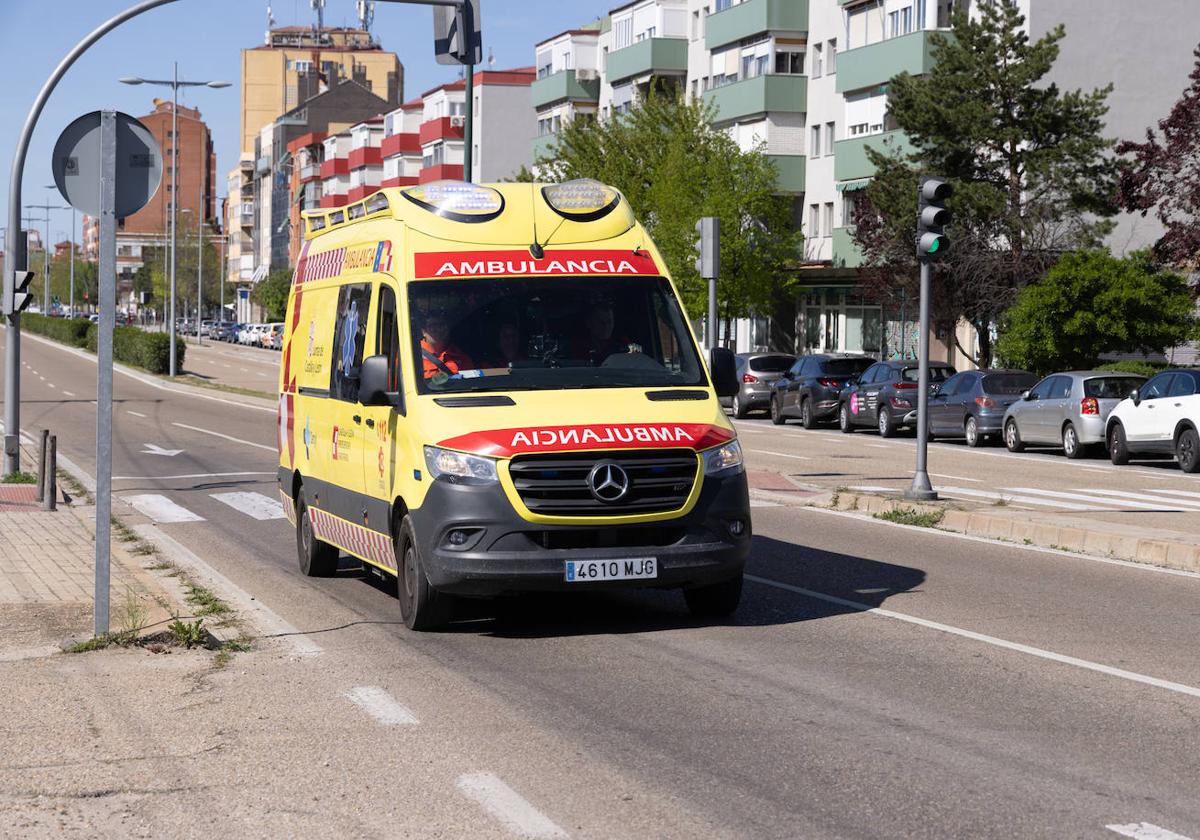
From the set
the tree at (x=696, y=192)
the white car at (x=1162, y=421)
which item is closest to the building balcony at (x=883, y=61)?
the tree at (x=696, y=192)

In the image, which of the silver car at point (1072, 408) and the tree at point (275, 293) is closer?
the silver car at point (1072, 408)

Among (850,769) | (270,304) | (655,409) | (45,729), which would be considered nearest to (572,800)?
(850,769)

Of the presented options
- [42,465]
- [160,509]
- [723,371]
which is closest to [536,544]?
[723,371]

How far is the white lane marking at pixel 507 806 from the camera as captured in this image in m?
6.05

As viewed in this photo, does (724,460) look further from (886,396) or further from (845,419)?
(845,419)

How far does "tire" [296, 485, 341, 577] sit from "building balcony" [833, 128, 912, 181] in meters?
45.3

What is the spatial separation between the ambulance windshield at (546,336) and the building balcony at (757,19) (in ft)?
186

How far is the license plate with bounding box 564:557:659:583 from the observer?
9.95 meters

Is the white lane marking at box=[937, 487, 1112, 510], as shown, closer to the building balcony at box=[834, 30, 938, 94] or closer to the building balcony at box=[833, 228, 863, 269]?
the building balcony at box=[834, 30, 938, 94]

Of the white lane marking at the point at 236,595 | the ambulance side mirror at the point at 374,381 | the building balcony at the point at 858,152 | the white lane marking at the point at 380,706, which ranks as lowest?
the white lane marking at the point at 236,595

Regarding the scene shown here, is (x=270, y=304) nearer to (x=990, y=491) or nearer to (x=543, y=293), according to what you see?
(x=990, y=491)

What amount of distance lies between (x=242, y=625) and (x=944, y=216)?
10019 mm

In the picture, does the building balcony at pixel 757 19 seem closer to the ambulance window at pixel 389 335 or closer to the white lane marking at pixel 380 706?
the ambulance window at pixel 389 335

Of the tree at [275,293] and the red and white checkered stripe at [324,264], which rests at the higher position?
the tree at [275,293]
